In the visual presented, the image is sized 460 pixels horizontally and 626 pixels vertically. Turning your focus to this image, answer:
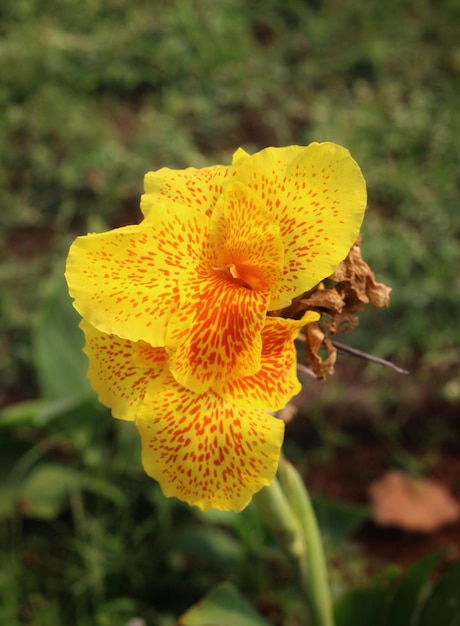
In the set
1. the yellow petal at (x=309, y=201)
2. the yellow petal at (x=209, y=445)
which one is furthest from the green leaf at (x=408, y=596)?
the yellow petal at (x=309, y=201)

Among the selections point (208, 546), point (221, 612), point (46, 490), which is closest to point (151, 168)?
point (46, 490)

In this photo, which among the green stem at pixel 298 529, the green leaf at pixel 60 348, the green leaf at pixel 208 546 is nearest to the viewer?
the green stem at pixel 298 529

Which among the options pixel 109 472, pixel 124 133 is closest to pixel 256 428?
pixel 109 472

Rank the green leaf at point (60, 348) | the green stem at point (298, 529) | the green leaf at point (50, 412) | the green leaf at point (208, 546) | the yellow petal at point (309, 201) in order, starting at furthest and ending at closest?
the green leaf at point (60, 348), the green leaf at point (208, 546), the green leaf at point (50, 412), the green stem at point (298, 529), the yellow petal at point (309, 201)

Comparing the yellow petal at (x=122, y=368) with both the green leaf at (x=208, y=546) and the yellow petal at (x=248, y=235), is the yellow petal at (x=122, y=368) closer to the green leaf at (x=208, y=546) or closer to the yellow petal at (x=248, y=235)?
the yellow petal at (x=248, y=235)

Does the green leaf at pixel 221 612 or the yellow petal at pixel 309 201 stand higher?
the yellow petal at pixel 309 201

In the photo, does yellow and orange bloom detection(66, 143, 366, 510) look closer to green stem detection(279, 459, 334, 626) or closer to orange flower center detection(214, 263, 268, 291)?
orange flower center detection(214, 263, 268, 291)
